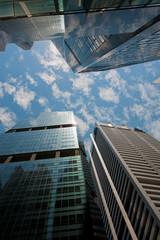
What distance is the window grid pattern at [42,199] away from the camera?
2917cm

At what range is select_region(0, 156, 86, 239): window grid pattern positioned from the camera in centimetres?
2917

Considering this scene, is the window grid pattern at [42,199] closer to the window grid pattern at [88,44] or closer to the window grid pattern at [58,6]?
the window grid pattern at [58,6]

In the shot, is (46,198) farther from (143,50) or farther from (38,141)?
(143,50)

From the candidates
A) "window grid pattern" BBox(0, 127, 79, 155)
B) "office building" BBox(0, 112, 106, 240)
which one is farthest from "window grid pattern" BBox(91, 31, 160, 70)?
"window grid pattern" BBox(0, 127, 79, 155)

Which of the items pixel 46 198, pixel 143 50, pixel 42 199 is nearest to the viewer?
pixel 143 50

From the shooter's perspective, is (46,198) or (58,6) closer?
(58,6)

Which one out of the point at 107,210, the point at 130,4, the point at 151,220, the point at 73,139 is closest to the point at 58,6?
the point at 130,4

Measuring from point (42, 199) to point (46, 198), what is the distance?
1.12m

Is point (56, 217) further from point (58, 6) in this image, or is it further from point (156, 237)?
point (58, 6)

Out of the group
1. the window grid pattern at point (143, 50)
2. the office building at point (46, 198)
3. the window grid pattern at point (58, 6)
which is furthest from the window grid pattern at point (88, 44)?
the office building at point (46, 198)

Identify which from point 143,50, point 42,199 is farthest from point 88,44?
point 42,199

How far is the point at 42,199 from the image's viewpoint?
36.9 metres

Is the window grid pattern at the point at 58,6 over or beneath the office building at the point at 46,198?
over

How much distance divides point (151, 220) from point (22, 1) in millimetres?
44783
